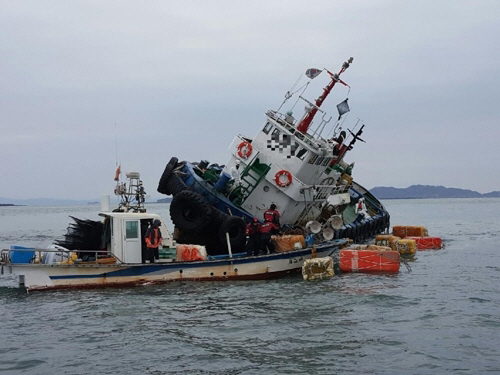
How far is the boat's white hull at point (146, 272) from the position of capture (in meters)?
15.4

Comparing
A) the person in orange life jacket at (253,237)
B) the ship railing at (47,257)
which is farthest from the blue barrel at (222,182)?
the ship railing at (47,257)

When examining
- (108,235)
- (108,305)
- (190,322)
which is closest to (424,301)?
(190,322)

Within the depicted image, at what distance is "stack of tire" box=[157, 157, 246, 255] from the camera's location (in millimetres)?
17844

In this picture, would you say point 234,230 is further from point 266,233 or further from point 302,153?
point 302,153

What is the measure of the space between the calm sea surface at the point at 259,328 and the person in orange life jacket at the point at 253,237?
3.72 feet

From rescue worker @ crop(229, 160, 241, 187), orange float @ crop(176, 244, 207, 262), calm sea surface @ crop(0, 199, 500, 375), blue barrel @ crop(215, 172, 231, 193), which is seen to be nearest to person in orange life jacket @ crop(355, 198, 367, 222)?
rescue worker @ crop(229, 160, 241, 187)

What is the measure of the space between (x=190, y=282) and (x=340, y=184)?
12497 millimetres

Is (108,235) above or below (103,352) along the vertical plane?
above

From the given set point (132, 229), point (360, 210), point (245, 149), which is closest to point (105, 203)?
point (132, 229)

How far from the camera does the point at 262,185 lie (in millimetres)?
19672

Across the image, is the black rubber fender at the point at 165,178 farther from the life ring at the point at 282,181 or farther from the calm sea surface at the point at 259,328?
the calm sea surface at the point at 259,328

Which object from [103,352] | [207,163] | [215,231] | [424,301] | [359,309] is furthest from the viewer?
[207,163]

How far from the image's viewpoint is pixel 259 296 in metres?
15.0

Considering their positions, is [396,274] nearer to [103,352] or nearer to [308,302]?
[308,302]
